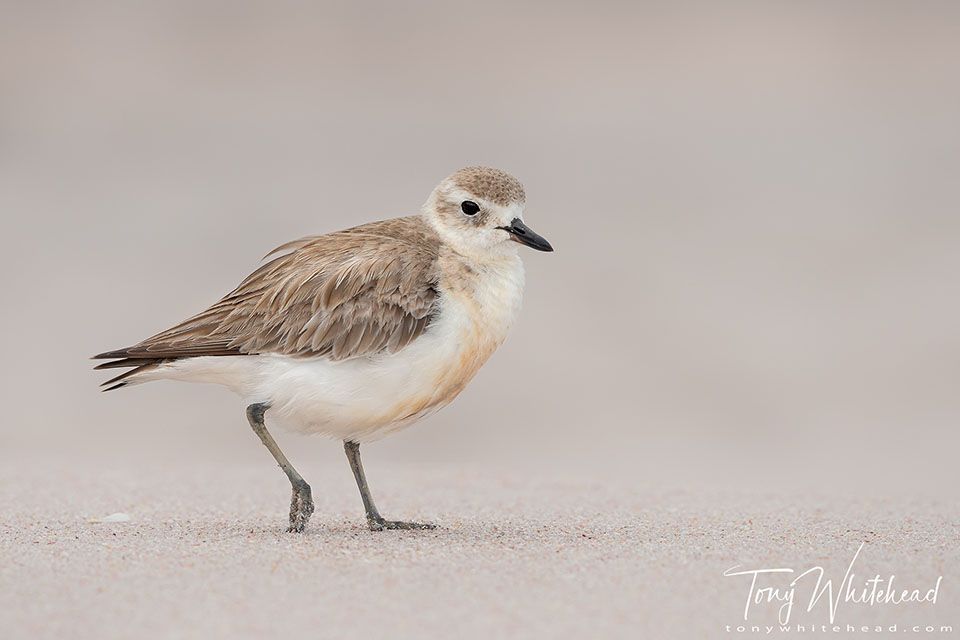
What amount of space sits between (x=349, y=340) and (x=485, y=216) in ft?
3.15

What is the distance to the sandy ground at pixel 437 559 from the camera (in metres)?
3.85

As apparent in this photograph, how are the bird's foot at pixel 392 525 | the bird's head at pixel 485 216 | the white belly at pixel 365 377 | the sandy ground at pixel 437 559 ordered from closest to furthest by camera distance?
the sandy ground at pixel 437 559 → the white belly at pixel 365 377 → the bird's foot at pixel 392 525 → the bird's head at pixel 485 216

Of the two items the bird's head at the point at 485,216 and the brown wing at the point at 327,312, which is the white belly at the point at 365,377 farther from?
the bird's head at the point at 485,216

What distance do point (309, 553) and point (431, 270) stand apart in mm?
1474

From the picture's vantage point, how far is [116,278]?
44.7 feet

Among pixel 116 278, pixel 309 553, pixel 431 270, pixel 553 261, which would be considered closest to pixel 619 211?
pixel 553 261

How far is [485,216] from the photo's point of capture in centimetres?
573

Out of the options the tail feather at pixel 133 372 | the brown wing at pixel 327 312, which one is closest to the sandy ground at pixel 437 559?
the tail feather at pixel 133 372

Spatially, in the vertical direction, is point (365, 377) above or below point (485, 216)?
below

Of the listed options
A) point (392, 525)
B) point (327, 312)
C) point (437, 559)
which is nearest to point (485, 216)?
point (327, 312)

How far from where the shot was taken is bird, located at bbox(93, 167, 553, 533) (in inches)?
209

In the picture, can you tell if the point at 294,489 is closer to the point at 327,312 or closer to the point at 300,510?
the point at 300,510
